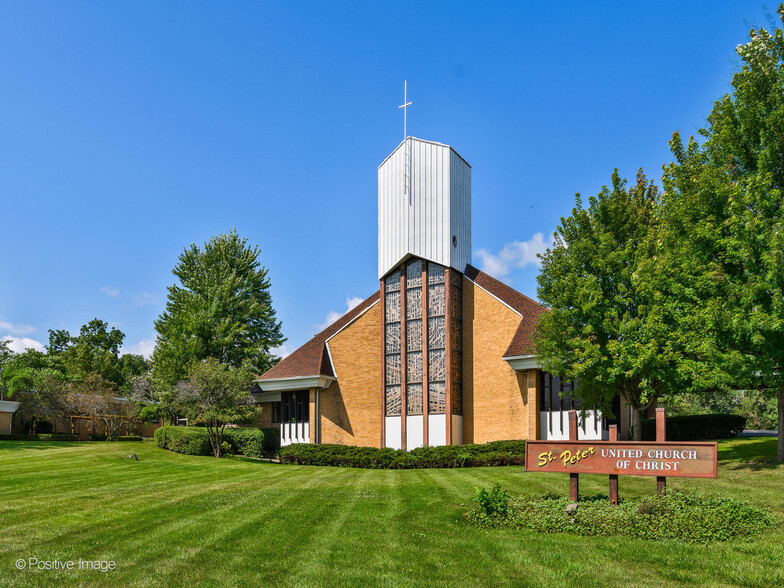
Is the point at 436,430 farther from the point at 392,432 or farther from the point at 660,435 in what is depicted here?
the point at 660,435

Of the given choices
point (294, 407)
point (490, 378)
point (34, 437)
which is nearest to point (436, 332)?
point (490, 378)

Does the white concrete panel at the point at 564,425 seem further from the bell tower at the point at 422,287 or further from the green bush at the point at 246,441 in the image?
the green bush at the point at 246,441

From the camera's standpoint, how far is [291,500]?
1536cm

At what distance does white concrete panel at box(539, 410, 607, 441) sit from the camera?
29.2 meters

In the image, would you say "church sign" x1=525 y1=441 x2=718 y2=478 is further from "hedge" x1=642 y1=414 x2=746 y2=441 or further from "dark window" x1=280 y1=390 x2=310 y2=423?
"dark window" x1=280 y1=390 x2=310 y2=423

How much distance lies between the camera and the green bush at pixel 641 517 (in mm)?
10711

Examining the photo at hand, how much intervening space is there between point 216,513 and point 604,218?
19089 millimetres

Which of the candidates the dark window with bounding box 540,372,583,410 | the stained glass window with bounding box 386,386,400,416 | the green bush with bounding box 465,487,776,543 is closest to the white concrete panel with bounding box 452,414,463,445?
the stained glass window with bounding box 386,386,400,416

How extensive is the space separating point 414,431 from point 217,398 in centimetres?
1013

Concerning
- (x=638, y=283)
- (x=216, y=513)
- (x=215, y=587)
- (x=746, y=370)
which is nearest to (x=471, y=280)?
(x=638, y=283)

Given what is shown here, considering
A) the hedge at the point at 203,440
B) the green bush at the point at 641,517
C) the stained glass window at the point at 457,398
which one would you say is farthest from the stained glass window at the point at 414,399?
the green bush at the point at 641,517

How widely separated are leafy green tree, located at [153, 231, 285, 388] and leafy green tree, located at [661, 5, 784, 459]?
29.7m

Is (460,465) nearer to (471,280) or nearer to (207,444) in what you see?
(471,280)

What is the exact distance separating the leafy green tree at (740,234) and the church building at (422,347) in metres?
11.0
